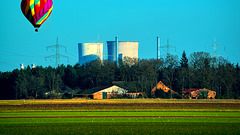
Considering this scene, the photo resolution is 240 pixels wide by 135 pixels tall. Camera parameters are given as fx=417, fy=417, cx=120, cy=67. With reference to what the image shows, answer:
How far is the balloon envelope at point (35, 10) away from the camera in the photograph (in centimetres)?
4494

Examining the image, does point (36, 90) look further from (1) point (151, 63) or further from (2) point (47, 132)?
(2) point (47, 132)

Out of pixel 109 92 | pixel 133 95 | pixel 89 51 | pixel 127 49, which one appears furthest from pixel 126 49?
pixel 133 95

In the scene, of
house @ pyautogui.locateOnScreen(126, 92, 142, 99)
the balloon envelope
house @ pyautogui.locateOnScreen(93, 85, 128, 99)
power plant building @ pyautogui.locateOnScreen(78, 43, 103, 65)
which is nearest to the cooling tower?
power plant building @ pyautogui.locateOnScreen(78, 43, 103, 65)

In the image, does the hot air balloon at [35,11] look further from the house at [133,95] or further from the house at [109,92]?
the house at [133,95]

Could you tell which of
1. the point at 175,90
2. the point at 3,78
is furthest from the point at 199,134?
the point at 3,78

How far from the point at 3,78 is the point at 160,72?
159ft

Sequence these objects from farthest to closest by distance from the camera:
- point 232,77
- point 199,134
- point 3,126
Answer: point 232,77 < point 3,126 < point 199,134

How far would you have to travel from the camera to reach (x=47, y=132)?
97.6 ft

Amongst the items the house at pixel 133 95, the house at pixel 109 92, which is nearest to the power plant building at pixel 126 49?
the house at pixel 109 92

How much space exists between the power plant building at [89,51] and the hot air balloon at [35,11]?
97.5 m

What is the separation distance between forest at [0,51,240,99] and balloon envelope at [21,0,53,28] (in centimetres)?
6126

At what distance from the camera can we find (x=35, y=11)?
4500cm

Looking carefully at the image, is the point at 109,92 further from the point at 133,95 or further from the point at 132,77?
the point at 132,77

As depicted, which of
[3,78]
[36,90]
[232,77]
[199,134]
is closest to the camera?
[199,134]
